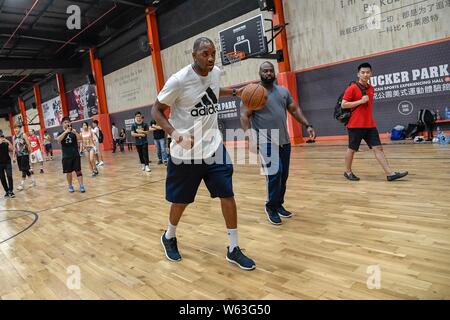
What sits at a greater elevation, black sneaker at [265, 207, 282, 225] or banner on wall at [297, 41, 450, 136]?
banner on wall at [297, 41, 450, 136]

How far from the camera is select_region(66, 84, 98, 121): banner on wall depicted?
1958cm

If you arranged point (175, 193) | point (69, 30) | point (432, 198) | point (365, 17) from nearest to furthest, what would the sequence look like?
point (175, 193)
point (432, 198)
point (365, 17)
point (69, 30)

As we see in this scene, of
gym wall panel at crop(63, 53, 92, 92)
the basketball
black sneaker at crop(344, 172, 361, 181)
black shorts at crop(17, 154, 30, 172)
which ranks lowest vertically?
black sneaker at crop(344, 172, 361, 181)

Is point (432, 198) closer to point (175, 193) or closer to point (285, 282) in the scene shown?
point (285, 282)

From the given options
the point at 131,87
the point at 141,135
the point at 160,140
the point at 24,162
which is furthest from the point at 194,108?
the point at 131,87

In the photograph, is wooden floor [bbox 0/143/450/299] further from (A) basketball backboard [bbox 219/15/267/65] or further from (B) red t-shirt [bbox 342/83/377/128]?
(A) basketball backboard [bbox 219/15/267/65]

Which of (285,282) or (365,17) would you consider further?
(365,17)

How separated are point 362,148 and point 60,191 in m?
6.56

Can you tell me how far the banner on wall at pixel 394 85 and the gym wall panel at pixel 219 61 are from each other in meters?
1.77

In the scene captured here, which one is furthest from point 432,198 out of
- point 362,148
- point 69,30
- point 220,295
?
point 69,30

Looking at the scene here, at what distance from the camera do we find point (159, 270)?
267cm

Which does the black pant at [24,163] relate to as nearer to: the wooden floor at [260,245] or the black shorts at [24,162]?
the black shorts at [24,162]

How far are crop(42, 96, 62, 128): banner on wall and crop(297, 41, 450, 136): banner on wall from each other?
18997mm

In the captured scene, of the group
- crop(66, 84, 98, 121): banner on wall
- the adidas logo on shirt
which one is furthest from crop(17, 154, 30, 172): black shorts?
crop(66, 84, 98, 121): banner on wall
